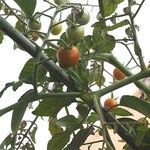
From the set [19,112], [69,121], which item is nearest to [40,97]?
[19,112]

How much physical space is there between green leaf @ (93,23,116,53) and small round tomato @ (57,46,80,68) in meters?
0.08

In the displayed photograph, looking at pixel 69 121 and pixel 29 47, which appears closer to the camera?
pixel 29 47

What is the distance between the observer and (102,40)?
0.66 m

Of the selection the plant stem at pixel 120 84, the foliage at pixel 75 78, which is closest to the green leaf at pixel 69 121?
the foliage at pixel 75 78

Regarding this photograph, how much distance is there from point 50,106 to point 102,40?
5.2 inches

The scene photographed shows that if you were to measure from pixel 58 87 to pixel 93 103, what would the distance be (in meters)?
0.14

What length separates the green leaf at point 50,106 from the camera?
2.06 feet

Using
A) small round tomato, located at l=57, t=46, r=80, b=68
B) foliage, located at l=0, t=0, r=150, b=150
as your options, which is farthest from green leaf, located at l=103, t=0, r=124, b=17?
small round tomato, located at l=57, t=46, r=80, b=68

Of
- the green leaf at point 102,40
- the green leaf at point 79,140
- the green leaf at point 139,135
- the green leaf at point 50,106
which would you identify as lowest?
the green leaf at point 139,135

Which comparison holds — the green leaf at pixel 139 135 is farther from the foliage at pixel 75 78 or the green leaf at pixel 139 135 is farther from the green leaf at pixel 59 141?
the green leaf at pixel 59 141

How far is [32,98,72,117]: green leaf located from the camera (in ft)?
2.06

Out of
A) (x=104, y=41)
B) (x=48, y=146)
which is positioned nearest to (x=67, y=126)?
(x=48, y=146)

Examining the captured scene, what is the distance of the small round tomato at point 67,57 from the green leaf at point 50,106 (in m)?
0.08

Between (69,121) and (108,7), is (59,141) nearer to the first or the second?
(69,121)
